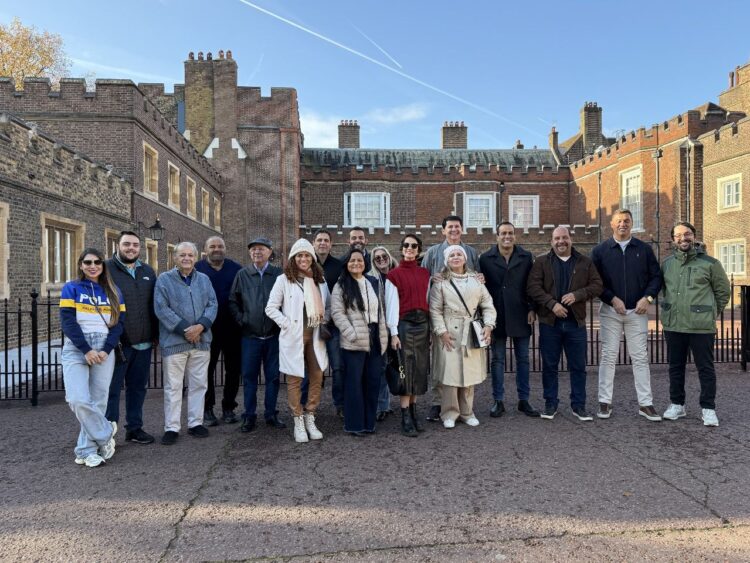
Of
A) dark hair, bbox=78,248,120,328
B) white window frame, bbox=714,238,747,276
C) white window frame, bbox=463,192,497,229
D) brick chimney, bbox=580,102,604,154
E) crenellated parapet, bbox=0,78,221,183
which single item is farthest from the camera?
brick chimney, bbox=580,102,604,154

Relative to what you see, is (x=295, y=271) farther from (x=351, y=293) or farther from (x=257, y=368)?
(x=257, y=368)

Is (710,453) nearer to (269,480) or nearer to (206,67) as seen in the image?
(269,480)

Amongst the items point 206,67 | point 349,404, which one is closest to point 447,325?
point 349,404

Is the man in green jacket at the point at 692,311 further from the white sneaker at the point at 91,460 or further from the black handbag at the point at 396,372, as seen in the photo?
the white sneaker at the point at 91,460

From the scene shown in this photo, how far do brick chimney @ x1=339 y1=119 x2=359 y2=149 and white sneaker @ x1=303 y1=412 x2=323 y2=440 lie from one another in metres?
30.8

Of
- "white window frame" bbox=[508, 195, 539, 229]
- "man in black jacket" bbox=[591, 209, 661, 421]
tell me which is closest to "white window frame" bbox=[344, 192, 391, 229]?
"white window frame" bbox=[508, 195, 539, 229]

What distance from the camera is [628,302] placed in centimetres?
535

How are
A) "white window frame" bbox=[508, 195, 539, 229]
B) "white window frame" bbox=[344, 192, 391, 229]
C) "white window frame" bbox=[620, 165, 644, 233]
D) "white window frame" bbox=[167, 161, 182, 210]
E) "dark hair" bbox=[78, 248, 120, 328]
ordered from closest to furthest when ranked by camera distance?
"dark hair" bbox=[78, 248, 120, 328] < "white window frame" bbox=[167, 161, 182, 210] < "white window frame" bbox=[620, 165, 644, 233] < "white window frame" bbox=[344, 192, 391, 229] < "white window frame" bbox=[508, 195, 539, 229]

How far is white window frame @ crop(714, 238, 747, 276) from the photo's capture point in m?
19.1

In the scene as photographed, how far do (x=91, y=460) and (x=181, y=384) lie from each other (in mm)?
1013

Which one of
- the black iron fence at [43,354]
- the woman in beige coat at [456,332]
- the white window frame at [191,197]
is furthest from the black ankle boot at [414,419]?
the white window frame at [191,197]

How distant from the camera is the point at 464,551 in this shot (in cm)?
282

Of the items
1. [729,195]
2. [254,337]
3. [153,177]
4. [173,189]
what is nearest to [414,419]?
[254,337]

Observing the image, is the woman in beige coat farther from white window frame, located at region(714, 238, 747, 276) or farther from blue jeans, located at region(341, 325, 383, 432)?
white window frame, located at region(714, 238, 747, 276)
